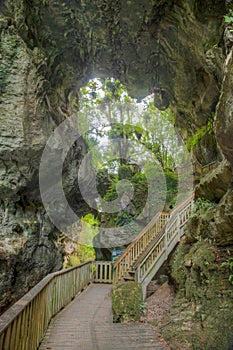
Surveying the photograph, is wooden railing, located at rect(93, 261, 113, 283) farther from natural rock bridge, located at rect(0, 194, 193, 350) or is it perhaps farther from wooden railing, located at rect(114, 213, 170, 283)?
wooden railing, located at rect(114, 213, 170, 283)

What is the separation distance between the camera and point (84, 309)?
631 centimetres

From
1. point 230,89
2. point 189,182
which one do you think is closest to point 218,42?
point 230,89

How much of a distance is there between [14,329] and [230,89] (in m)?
3.78

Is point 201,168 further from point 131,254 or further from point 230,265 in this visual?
point 230,265

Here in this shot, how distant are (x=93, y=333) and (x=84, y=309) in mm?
1902

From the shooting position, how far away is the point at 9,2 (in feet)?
26.1

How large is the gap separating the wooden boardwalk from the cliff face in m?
3.66

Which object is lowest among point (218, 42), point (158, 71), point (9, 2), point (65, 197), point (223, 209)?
point (223, 209)

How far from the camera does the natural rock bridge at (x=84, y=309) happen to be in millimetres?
2789

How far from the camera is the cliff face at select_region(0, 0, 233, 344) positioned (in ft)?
25.9

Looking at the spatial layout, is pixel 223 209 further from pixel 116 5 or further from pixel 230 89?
pixel 116 5

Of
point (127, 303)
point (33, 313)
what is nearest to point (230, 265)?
point (127, 303)

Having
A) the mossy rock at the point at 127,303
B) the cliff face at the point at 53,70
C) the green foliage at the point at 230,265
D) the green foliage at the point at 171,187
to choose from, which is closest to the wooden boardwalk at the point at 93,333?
the mossy rock at the point at 127,303

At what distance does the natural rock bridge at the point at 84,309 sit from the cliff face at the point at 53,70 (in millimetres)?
2205
